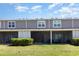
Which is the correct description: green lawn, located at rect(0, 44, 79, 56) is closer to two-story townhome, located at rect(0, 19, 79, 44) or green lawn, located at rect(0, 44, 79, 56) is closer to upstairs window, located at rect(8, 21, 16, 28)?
two-story townhome, located at rect(0, 19, 79, 44)

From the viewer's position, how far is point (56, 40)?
3097 centimetres

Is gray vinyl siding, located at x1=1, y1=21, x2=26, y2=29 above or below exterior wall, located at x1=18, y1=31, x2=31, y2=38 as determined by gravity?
above

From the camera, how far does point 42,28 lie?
30.1 m

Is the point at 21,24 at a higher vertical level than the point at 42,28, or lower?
higher

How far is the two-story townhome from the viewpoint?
98.7 ft

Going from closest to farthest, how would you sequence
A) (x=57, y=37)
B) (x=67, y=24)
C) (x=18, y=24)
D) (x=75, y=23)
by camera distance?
(x=75, y=23)
(x=67, y=24)
(x=18, y=24)
(x=57, y=37)

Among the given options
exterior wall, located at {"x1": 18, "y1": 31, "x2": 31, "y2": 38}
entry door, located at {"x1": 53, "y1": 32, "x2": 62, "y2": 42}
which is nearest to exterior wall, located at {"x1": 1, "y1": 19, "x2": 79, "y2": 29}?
entry door, located at {"x1": 53, "y1": 32, "x2": 62, "y2": 42}

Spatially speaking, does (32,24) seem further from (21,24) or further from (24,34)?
(24,34)

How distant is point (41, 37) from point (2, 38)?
18.8ft

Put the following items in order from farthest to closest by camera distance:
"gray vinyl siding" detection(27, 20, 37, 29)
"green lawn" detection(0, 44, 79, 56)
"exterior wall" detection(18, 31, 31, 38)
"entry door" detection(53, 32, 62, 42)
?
"entry door" detection(53, 32, 62, 42) < "gray vinyl siding" detection(27, 20, 37, 29) < "exterior wall" detection(18, 31, 31, 38) < "green lawn" detection(0, 44, 79, 56)

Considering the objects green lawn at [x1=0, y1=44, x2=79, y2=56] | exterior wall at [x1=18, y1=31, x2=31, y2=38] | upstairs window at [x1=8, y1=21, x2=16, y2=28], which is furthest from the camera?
upstairs window at [x1=8, y1=21, x2=16, y2=28]

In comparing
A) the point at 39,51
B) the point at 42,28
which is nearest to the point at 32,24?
the point at 42,28

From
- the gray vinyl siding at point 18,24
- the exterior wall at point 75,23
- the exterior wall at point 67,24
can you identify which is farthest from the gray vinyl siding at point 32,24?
the exterior wall at point 75,23

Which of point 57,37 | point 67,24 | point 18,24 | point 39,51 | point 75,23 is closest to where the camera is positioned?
point 39,51
